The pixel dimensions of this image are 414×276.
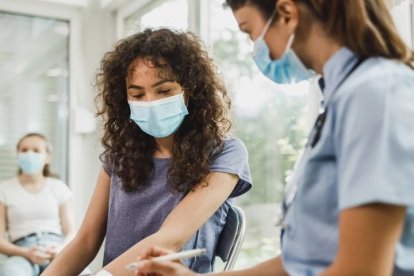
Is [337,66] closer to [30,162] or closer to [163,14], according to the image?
[163,14]

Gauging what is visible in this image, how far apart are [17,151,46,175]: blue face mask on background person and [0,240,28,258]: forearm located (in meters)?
0.42

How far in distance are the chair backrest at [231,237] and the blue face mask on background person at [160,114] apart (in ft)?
1.00

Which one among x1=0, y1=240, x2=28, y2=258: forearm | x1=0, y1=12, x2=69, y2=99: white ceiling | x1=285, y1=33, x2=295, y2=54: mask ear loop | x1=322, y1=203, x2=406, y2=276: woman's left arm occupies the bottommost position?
x1=0, y1=240, x2=28, y2=258: forearm

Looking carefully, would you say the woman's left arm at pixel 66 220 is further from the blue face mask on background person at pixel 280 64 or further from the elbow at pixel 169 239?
the blue face mask on background person at pixel 280 64

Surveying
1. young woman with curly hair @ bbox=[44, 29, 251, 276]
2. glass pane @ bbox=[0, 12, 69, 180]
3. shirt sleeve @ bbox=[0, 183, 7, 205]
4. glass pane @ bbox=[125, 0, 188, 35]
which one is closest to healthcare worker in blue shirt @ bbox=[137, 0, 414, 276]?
young woman with curly hair @ bbox=[44, 29, 251, 276]

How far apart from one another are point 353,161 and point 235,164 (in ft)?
2.44

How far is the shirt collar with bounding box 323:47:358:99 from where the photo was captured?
86cm

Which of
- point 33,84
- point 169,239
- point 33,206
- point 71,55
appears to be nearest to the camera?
point 169,239

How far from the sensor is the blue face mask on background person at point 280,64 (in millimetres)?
952

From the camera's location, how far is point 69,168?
11.6 ft

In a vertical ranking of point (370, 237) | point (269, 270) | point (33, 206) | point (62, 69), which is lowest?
point (33, 206)

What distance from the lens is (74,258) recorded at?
1.62m

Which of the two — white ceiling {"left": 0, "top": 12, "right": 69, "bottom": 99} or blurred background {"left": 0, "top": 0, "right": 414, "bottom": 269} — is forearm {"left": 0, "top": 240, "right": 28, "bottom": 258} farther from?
white ceiling {"left": 0, "top": 12, "right": 69, "bottom": 99}

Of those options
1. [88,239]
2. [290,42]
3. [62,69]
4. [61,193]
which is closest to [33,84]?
[62,69]
